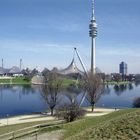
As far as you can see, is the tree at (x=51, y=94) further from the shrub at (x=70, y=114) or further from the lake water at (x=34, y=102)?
the shrub at (x=70, y=114)

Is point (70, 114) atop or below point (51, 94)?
below

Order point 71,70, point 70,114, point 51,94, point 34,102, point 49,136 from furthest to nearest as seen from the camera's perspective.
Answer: point 71,70 → point 34,102 → point 51,94 → point 70,114 → point 49,136

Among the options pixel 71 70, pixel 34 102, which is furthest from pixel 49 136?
pixel 71 70

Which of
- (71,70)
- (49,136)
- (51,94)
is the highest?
(71,70)

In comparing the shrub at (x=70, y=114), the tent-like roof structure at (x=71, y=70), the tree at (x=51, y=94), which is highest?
the tent-like roof structure at (x=71, y=70)

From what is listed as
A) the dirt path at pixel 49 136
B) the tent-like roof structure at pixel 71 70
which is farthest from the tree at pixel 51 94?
the tent-like roof structure at pixel 71 70

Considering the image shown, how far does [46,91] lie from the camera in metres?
48.0

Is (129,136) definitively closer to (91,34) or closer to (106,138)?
(106,138)

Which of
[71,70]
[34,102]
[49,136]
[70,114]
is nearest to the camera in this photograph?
[49,136]

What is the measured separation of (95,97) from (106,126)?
39.7 m

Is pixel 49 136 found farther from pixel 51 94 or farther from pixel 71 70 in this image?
pixel 71 70

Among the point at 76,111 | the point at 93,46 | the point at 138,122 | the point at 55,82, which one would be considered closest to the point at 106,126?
the point at 138,122

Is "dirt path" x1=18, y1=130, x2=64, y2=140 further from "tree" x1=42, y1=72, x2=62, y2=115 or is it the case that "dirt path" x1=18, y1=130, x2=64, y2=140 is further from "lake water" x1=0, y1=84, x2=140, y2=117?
"tree" x1=42, y1=72, x2=62, y2=115

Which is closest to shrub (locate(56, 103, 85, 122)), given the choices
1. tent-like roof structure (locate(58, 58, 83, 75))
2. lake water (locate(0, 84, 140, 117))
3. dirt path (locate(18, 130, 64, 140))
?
dirt path (locate(18, 130, 64, 140))
